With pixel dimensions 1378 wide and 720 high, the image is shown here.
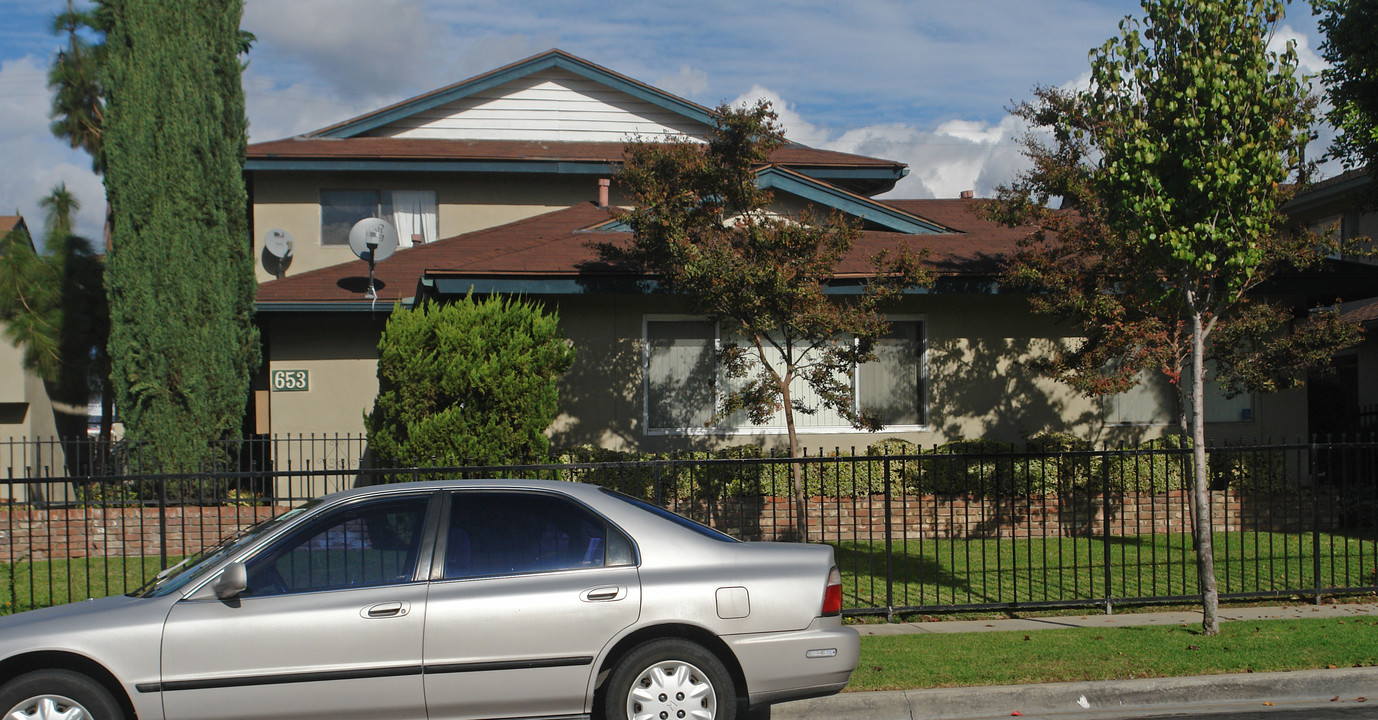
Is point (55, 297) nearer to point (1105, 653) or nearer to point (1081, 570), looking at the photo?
point (1081, 570)

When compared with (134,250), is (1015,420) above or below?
below

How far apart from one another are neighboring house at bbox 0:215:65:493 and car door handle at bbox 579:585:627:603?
12766mm

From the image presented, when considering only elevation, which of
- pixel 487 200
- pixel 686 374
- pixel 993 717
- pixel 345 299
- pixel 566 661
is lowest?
pixel 993 717

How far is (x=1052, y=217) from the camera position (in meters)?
11.5

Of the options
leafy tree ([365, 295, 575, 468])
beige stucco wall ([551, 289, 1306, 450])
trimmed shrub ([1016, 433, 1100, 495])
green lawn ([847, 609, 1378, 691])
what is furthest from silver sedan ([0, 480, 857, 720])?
trimmed shrub ([1016, 433, 1100, 495])

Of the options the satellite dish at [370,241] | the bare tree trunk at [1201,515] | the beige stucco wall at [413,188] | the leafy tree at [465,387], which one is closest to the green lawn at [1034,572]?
the bare tree trunk at [1201,515]

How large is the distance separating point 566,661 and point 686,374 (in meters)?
8.49

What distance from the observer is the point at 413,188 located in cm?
1702

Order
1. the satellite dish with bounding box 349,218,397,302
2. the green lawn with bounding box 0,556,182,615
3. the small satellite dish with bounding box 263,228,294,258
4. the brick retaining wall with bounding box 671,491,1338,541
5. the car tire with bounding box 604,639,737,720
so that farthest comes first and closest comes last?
the small satellite dish with bounding box 263,228,294,258, the satellite dish with bounding box 349,218,397,302, the brick retaining wall with bounding box 671,491,1338,541, the green lawn with bounding box 0,556,182,615, the car tire with bounding box 604,639,737,720

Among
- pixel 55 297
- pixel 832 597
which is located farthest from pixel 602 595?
pixel 55 297

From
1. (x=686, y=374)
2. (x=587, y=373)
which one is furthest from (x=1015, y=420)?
(x=587, y=373)

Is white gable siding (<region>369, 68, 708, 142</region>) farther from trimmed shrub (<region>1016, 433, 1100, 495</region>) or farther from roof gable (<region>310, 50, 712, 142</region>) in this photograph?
trimmed shrub (<region>1016, 433, 1100, 495</region>)

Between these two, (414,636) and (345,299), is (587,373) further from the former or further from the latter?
(414,636)

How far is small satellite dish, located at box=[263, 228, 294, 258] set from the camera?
15.8m
